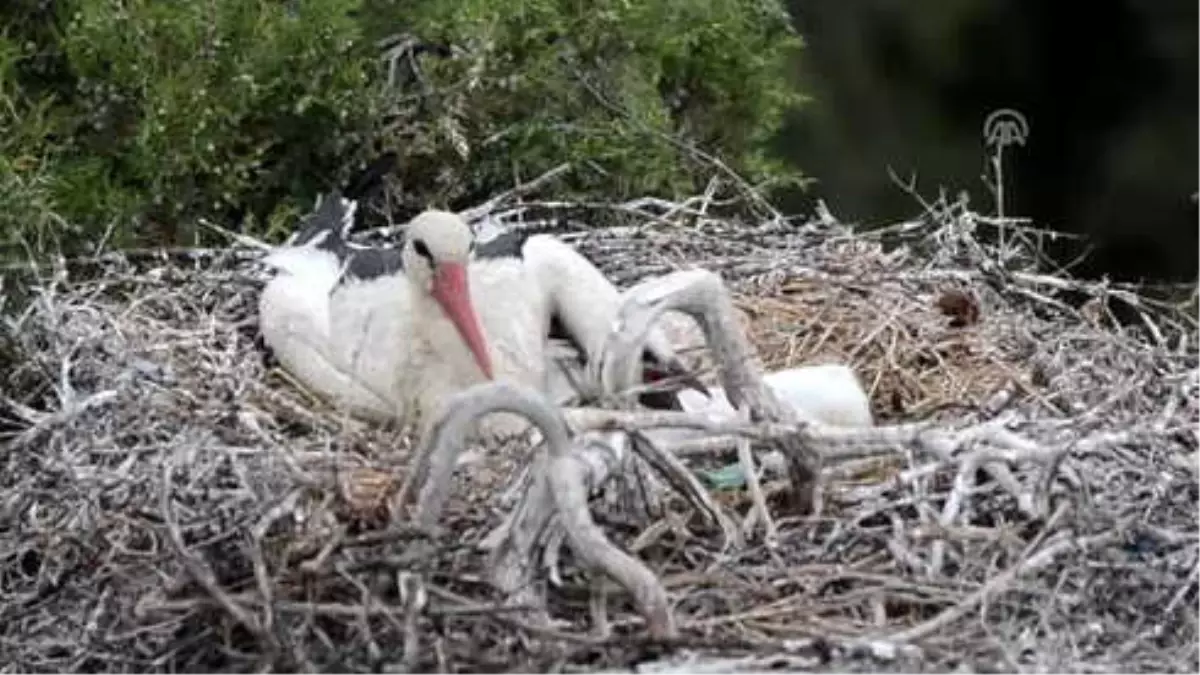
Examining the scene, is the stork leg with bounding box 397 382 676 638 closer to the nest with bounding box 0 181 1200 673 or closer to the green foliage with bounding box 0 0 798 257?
the nest with bounding box 0 181 1200 673

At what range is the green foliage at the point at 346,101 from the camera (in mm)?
6742

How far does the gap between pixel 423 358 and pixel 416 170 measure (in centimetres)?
150

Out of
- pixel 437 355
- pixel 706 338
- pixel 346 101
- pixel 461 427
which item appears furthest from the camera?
pixel 346 101

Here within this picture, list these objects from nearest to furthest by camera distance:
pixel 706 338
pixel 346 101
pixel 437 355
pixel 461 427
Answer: pixel 461 427, pixel 706 338, pixel 437 355, pixel 346 101

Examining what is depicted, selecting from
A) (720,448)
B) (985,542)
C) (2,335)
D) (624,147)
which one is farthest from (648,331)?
(624,147)

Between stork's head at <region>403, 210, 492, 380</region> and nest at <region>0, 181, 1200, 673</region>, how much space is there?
204 millimetres

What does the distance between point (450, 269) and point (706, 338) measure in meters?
0.40

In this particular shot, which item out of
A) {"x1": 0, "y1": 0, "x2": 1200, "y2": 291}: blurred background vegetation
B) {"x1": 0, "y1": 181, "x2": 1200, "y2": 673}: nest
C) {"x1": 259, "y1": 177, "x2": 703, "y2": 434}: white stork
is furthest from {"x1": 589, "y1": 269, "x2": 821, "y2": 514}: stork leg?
{"x1": 0, "y1": 0, "x2": 1200, "y2": 291}: blurred background vegetation

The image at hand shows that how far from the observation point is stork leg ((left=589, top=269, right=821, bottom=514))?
5461mm

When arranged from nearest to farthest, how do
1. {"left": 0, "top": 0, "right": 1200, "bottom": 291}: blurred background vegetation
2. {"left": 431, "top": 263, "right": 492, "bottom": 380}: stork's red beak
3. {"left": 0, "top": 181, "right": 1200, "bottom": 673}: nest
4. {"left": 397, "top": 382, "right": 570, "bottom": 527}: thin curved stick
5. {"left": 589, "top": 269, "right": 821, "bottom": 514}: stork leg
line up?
{"left": 0, "top": 181, "right": 1200, "bottom": 673}: nest < {"left": 397, "top": 382, "right": 570, "bottom": 527}: thin curved stick < {"left": 589, "top": 269, "right": 821, "bottom": 514}: stork leg < {"left": 431, "top": 263, "right": 492, "bottom": 380}: stork's red beak < {"left": 0, "top": 0, "right": 1200, "bottom": 291}: blurred background vegetation

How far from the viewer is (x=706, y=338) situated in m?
5.61

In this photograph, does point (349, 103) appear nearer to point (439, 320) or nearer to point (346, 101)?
point (346, 101)

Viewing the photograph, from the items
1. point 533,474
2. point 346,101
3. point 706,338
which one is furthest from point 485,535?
point 346,101

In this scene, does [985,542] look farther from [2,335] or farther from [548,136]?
[548,136]
